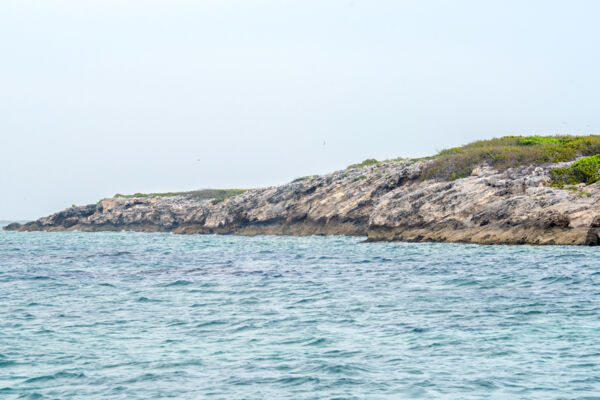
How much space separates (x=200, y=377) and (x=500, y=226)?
31.8m

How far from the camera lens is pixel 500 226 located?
38781mm

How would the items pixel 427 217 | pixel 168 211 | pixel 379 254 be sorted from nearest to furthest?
1. pixel 379 254
2. pixel 427 217
3. pixel 168 211

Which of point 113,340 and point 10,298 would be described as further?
point 10,298

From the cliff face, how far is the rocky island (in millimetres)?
72

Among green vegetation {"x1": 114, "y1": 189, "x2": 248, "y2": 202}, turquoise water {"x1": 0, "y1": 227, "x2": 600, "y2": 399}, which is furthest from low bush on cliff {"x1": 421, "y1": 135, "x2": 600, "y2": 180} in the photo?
green vegetation {"x1": 114, "y1": 189, "x2": 248, "y2": 202}

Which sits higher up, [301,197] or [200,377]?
[301,197]

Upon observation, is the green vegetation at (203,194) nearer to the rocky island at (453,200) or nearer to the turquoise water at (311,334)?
the rocky island at (453,200)

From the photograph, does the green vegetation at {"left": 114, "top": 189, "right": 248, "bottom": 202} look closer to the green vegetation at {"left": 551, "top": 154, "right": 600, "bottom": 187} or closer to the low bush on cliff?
the low bush on cliff

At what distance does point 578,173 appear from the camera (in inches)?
1617

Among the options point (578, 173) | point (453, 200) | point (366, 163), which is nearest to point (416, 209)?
point (453, 200)

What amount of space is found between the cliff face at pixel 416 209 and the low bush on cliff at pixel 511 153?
1.60m

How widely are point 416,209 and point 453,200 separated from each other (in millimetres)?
3493

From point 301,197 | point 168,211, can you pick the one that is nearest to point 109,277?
point 301,197

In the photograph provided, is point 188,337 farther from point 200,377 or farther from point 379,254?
point 379,254
